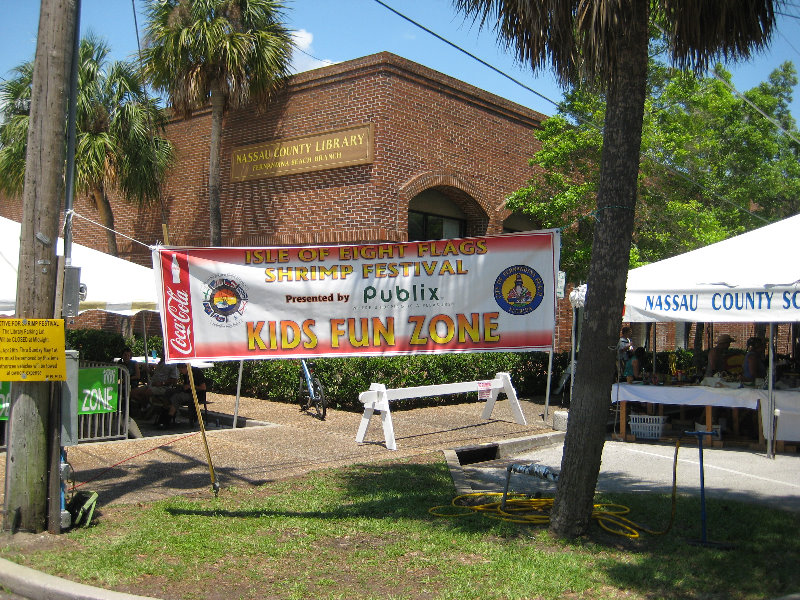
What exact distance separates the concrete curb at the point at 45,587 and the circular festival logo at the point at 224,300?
109 inches

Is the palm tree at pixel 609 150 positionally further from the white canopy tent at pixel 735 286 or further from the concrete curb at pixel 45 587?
the white canopy tent at pixel 735 286

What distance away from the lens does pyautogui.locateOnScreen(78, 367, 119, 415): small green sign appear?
9672mm

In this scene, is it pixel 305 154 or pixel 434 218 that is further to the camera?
pixel 434 218

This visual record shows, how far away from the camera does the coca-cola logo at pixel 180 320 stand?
723 centimetres

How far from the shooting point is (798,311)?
32.4 ft

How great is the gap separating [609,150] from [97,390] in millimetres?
7042

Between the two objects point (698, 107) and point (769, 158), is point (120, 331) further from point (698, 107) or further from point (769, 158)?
point (769, 158)

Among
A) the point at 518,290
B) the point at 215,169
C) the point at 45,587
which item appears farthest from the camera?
the point at 215,169

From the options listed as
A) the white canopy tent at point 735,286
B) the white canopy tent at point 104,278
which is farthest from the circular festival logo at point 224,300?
the white canopy tent at point 735,286

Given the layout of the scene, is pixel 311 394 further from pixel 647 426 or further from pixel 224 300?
pixel 224 300

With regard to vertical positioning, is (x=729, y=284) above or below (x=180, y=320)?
above

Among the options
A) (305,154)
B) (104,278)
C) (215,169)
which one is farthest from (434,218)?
(104,278)

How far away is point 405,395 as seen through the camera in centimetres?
1134

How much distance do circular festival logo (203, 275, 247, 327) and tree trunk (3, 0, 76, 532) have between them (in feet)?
4.70
